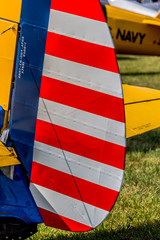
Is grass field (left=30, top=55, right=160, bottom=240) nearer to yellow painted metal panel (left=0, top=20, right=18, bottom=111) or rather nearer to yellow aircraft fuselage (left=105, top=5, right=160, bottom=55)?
yellow painted metal panel (left=0, top=20, right=18, bottom=111)

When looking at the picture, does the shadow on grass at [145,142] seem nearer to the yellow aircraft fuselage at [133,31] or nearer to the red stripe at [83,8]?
the red stripe at [83,8]

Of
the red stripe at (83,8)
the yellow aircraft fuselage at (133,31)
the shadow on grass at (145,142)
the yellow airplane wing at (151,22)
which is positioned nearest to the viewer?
the red stripe at (83,8)

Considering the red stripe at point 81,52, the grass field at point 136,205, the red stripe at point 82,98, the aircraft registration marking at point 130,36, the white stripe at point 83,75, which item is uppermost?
the red stripe at point 81,52

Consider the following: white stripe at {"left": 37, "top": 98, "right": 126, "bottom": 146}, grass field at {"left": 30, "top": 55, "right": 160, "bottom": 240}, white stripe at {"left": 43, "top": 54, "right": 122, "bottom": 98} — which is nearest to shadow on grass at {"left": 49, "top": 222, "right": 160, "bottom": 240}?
grass field at {"left": 30, "top": 55, "right": 160, "bottom": 240}

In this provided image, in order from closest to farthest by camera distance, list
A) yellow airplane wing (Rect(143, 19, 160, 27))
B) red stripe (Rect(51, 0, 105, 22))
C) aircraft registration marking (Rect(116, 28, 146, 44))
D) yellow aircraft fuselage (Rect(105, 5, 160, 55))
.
Answer: red stripe (Rect(51, 0, 105, 22)), yellow aircraft fuselage (Rect(105, 5, 160, 55)), yellow airplane wing (Rect(143, 19, 160, 27)), aircraft registration marking (Rect(116, 28, 146, 44))

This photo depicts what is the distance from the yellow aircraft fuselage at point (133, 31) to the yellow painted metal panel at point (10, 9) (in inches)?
407

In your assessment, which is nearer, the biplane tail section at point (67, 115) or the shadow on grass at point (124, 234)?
the biplane tail section at point (67, 115)

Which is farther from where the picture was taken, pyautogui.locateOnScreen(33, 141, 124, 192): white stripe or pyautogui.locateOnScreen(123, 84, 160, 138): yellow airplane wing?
pyautogui.locateOnScreen(123, 84, 160, 138): yellow airplane wing

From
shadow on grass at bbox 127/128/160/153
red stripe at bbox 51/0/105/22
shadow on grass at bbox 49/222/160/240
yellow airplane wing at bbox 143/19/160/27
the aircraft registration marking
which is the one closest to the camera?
red stripe at bbox 51/0/105/22

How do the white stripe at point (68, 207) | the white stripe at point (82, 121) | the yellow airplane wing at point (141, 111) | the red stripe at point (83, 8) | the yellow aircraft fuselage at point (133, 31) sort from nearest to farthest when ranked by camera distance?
1. the red stripe at point (83, 8)
2. the white stripe at point (82, 121)
3. the white stripe at point (68, 207)
4. the yellow airplane wing at point (141, 111)
5. the yellow aircraft fuselage at point (133, 31)

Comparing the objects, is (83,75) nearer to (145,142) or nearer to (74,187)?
(74,187)

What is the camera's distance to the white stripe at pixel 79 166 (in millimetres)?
2020

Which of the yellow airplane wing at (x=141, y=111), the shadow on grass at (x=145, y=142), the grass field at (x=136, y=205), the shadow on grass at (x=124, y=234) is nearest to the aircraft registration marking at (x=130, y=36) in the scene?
the shadow on grass at (x=145, y=142)

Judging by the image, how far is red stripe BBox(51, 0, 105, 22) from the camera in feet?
6.11
